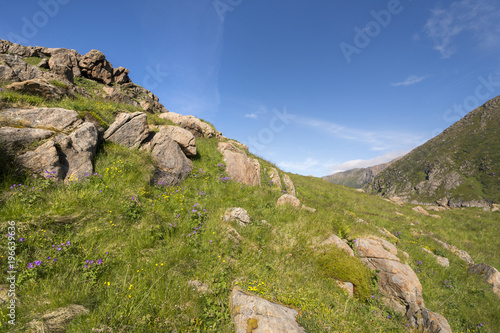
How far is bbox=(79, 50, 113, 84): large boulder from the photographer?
37.2 m

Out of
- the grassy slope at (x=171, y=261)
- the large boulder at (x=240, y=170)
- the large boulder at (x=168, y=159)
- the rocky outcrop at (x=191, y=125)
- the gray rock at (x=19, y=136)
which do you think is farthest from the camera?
the rocky outcrop at (x=191, y=125)

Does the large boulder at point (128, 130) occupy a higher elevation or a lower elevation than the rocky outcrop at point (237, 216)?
higher

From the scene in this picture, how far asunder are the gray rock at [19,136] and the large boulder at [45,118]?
774mm

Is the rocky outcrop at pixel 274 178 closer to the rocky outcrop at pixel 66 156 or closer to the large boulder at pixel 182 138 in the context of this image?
the large boulder at pixel 182 138

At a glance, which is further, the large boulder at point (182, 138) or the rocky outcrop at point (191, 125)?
the rocky outcrop at point (191, 125)

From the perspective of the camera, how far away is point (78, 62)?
37.2m

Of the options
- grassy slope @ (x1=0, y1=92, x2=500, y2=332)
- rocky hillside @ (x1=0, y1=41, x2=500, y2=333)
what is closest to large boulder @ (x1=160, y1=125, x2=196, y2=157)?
rocky hillside @ (x1=0, y1=41, x2=500, y2=333)

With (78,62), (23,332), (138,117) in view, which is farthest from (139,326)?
(78,62)

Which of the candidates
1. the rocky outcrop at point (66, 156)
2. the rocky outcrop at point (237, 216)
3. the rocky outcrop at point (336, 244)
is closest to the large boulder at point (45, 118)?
the rocky outcrop at point (66, 156)

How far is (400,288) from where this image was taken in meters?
6.40

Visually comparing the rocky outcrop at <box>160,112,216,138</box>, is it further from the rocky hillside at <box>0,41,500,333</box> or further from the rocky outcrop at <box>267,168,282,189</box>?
the rocky outcrop at <box>267,168,282,189</box>

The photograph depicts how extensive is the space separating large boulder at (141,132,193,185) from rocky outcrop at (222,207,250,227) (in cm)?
342

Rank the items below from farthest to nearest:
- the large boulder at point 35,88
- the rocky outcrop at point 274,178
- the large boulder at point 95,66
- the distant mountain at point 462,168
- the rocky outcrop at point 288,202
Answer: the distant mountain at point 462,168
the large boulder at point 95,66
the rocky outcrop at point 274,178
the rocky outcrop at point 288,202
the large boulder at point 35,88

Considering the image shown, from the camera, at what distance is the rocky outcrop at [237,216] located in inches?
286
